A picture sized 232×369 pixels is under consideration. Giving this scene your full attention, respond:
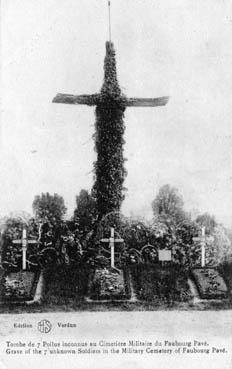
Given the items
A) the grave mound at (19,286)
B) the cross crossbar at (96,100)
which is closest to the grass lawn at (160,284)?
the grave mound at (19,286)

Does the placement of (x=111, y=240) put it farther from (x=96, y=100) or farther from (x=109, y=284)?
(x=96, y=100)

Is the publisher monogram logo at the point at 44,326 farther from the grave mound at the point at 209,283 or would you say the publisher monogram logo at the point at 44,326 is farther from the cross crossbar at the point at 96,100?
the cross crossbar at the point at 96,100

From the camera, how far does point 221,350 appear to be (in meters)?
7.00

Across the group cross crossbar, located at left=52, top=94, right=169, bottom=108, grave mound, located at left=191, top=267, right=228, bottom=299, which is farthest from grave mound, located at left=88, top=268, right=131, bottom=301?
cross crossbar, located at left=52, top=94, right=169, bottom=108

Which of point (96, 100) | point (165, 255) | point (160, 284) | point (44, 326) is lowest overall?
point (44, 326)

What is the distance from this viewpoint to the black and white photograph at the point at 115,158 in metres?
7.55

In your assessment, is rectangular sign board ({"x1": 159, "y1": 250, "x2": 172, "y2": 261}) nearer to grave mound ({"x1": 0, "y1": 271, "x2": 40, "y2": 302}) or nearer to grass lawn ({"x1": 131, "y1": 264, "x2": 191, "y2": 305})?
grass lawn ({"x1": 131, "y1": 264, "x2": 191, "y2": 305})

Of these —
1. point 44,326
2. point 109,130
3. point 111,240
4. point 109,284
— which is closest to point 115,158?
point 109,130

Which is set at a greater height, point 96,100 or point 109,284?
point 96,100

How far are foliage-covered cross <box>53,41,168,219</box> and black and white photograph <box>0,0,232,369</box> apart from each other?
14 mm

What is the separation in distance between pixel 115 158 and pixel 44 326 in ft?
7.73

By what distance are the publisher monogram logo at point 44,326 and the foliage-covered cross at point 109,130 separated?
1.62 m

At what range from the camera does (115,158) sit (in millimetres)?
7945

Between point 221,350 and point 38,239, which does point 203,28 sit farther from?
point 221,350
